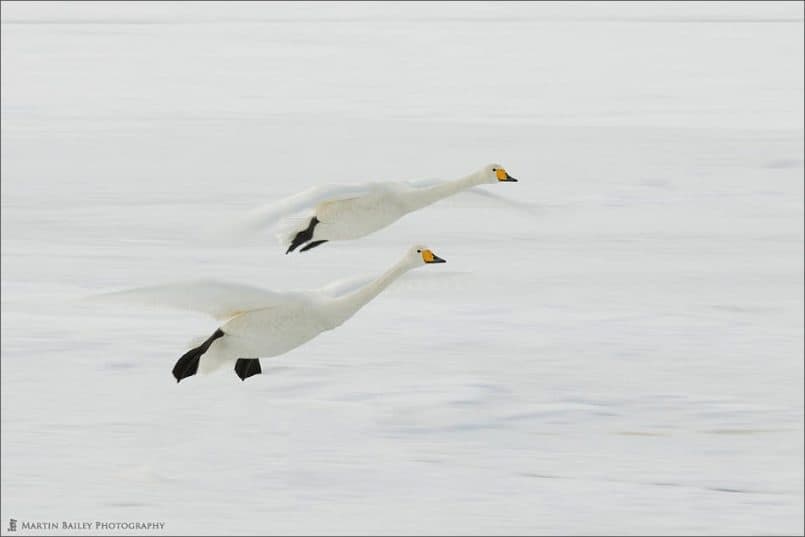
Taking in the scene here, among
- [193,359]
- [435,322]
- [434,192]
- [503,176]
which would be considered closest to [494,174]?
[503,176]

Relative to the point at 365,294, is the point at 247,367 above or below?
below

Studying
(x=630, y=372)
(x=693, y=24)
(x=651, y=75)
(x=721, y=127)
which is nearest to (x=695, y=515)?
(x=630, y=372)

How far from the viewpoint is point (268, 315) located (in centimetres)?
251

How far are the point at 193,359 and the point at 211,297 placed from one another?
7.8 inches

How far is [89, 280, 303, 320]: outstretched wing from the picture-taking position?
7.26 ft

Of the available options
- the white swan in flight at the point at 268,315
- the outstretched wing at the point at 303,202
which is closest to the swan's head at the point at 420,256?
the white swan in flight at the point at 268,315

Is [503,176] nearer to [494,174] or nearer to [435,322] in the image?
[494,174]

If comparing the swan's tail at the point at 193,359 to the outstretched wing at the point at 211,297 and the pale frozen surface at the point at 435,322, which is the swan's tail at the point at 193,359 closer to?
the outstretched wing at the point at 211,297

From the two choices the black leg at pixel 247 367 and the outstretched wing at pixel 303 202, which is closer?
the outstretched wing at pixel 303 202

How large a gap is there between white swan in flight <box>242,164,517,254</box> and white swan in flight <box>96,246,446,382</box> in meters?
0.09

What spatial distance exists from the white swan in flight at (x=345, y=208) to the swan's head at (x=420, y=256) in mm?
77

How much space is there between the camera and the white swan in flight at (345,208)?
238cm

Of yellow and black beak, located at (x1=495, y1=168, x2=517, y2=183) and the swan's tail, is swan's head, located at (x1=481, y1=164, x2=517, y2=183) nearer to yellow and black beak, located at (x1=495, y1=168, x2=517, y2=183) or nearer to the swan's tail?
yellow and black beak, located at (x1=495, y1=168, x2=517, y2=183)

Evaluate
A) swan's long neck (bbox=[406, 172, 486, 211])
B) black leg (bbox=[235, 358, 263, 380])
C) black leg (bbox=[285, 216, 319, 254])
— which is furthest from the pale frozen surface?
black leg (bbox=[235, 358, 263, 380])
